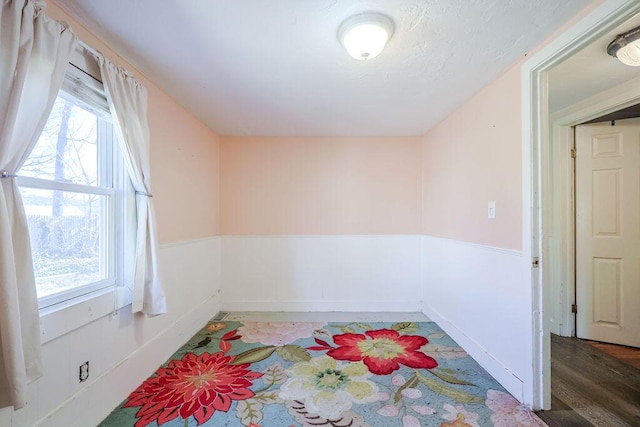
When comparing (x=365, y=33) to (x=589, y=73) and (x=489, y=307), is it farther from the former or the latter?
(x=489, y=307)

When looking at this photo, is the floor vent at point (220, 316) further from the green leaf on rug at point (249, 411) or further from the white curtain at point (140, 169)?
the green leaf on rug at point (249, 411)

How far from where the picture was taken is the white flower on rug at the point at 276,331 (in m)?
2.61

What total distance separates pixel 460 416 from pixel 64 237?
2.51 m

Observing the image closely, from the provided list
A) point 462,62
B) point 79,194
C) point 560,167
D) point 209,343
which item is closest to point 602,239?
point 560,167

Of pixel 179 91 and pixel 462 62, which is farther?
pixel 179 91

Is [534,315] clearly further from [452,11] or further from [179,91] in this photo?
[179,91]

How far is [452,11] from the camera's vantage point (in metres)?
1.36

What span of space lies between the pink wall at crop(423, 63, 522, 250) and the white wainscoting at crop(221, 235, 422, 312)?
667mm

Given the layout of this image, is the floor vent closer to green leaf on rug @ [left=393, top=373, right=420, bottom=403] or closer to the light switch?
green leaf on rug @ [left=393, top=373, right=420, bottom=403]

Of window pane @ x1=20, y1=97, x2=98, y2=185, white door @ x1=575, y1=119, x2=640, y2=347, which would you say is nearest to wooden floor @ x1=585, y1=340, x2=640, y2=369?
white door @ x1=575, y1=119, x2=640, y2=347

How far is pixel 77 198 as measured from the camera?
157 cm

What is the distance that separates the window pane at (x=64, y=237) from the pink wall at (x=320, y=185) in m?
1.79

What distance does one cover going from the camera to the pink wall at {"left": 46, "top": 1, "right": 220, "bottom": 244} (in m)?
2.10

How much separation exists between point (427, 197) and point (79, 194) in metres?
3.24
